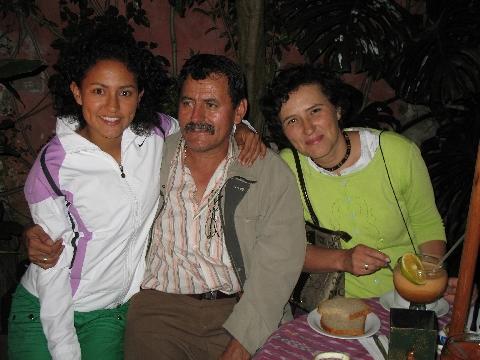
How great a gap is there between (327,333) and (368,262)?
485mm

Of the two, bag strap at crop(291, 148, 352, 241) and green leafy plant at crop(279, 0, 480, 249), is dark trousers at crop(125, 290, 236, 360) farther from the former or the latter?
Answer: green leafy plant at crop(279, 0, 480, 249)

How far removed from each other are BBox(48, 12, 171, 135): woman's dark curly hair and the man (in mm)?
164

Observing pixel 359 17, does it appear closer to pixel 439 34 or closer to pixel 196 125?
pixel 439 34

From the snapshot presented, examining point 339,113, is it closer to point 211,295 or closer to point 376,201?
point 376,201

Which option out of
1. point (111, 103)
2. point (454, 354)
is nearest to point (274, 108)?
point (111, 103)

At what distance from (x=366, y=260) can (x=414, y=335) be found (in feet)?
2.33

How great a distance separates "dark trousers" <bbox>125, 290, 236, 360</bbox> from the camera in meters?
2.20

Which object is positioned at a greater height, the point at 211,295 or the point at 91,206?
the point at 91,206

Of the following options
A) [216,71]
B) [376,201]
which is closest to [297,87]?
[216,71]

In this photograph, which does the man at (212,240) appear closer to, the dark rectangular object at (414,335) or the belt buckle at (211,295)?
the belt buckle at (211,295)

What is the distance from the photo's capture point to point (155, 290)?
234cm

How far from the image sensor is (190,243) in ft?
7.43

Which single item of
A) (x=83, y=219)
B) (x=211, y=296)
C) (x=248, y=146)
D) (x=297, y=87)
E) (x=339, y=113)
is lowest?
(x=211, y=296)

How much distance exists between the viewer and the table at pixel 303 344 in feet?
5.09
